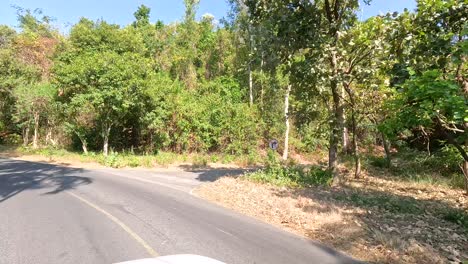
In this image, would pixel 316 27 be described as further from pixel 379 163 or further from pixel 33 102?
pixel 33 102

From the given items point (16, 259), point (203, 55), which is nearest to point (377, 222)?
point (16, 259)

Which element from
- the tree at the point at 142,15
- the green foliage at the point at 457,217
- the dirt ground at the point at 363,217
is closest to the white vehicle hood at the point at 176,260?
the dirt ground at the point at 363,217

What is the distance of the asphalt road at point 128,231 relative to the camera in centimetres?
645

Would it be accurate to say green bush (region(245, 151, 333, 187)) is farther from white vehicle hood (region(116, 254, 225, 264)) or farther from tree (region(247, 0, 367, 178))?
white vehicle hood (region(116, 254, 225, 264))

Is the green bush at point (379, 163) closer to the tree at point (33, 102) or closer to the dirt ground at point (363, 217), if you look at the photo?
the dirt ground at point (363, 217)

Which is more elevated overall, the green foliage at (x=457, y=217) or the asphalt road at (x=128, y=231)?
the asphalt road at (x=128, y=231)

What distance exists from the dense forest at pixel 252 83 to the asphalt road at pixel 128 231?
479 cm

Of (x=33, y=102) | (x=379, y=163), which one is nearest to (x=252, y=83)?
(x=379, y=163)

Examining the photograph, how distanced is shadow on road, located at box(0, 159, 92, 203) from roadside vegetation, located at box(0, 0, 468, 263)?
5.47 m

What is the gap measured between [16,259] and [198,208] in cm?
530

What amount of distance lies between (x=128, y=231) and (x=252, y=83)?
3046 cm

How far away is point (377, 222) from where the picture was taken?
9.23m

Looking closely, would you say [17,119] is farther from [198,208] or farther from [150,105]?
[198,208]

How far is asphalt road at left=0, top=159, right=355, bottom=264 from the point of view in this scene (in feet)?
21.2
